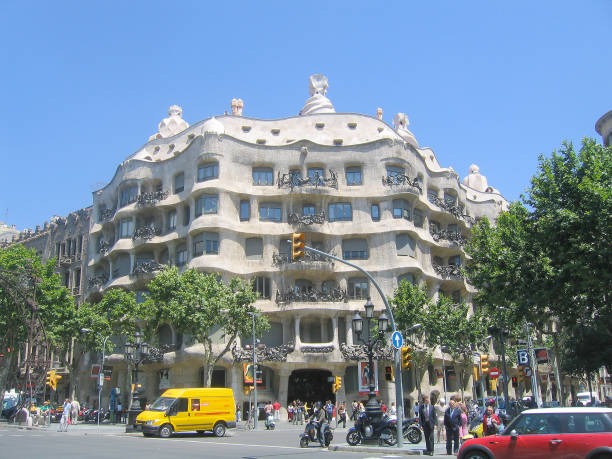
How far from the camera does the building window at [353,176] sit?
5122 cm

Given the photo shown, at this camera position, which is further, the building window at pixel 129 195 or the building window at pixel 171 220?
the building window at pixel 129 195

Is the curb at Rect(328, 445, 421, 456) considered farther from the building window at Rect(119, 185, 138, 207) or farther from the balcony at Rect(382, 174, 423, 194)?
the building window at Rect(119, 185, 138, 207)

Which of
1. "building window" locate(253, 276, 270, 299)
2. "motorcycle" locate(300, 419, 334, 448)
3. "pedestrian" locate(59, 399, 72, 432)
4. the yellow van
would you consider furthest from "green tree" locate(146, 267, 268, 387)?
"motorcycle" locate(300, 419, 334, 448)

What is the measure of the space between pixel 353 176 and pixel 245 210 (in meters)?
9.51

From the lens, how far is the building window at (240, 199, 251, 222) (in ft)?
163

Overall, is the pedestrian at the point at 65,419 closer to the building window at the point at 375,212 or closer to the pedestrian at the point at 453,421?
the pedestrian at the point at 453,421

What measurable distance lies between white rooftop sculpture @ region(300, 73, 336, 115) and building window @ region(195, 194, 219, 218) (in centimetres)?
1566

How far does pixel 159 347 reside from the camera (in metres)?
46.8

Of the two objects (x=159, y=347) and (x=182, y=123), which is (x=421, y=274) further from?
(x=182, y=123)

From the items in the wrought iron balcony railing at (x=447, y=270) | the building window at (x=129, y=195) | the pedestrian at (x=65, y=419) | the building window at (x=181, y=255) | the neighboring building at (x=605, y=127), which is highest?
the neighboring building at (x=605, y=127)

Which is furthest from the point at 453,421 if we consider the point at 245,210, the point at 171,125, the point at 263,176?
the point at 171,125

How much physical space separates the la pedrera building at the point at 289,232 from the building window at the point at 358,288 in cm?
8

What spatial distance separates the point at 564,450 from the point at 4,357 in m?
43.7

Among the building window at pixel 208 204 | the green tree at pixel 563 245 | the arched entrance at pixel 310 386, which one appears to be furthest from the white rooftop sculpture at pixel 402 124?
the green tree at pixel 563 245
